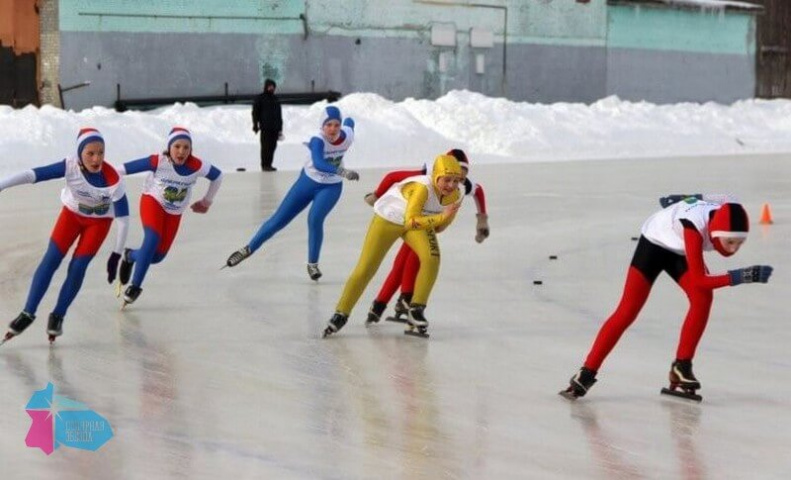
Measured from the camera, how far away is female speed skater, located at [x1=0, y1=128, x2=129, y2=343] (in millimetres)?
9594

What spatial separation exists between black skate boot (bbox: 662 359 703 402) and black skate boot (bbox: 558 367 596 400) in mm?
421

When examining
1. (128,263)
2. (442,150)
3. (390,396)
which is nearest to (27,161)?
(442,150)

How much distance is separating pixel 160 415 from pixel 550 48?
33.5 meters

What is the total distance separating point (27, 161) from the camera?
930 inches

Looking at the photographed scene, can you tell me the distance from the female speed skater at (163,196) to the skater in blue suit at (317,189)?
4.70 feet

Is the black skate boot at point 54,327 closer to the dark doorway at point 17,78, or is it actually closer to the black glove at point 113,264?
the black glove at point 113,264

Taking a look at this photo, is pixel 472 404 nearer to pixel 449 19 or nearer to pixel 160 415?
pixel 160 415

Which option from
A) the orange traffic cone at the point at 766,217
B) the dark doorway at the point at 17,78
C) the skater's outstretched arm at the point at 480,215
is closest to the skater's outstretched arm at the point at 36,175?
the skater's outstretched arm at the point at 480,215

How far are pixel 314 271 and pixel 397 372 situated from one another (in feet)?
13.3

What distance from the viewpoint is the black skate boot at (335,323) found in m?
9.95

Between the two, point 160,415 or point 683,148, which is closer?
point 160,415

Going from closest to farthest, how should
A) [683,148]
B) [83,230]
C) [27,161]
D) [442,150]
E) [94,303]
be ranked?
[83,230] < [94,303] < [27,161] < [442,150] < [683,148]

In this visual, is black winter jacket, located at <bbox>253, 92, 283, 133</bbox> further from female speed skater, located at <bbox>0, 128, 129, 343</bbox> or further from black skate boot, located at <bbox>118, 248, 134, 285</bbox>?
female speed skater, located at <bbox>0, 128, 129, 343</bbox>

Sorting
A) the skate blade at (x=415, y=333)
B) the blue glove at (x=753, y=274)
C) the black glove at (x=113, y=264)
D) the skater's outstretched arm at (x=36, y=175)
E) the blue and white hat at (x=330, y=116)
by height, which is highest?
the blue and white hat at (x=330, y=116)
